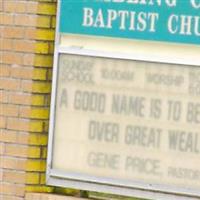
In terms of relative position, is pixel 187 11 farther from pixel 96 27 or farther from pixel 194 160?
pixel 194 160

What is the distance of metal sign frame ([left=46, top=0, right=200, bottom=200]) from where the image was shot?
5.01m

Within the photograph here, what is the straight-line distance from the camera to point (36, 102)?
17.4ft

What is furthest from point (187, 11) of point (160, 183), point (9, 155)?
point (9, 155)

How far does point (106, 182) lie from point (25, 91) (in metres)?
0.83

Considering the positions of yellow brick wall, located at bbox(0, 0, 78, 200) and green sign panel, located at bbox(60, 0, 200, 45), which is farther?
yellow brick wall, located at bbox(0, 0, 78, 200)

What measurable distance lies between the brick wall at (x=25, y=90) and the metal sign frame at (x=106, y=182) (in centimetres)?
9

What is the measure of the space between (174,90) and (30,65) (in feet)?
3.29

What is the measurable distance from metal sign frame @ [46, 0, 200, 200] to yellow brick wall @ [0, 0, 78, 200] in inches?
3.6

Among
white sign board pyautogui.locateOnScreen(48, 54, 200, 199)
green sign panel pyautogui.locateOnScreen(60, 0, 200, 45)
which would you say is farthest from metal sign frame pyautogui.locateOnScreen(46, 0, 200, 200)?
green sign panel pyautogui.locateOnScreen(60, 0, 200, 45)

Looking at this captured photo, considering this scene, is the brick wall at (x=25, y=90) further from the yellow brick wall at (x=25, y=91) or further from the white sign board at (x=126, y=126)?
the white sign board at (x=126, y=126)

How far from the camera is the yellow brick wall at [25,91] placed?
528 centimetres

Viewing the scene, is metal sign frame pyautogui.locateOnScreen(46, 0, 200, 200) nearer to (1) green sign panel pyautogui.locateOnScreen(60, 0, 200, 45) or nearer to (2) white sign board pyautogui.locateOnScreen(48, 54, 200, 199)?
(2) white sign board pyautogui.locateOnScreen(48, 54, 200, 199)

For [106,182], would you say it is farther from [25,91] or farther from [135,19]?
[135,19]

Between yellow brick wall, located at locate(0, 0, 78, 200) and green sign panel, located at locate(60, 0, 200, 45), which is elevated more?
green sign panel, located at locate(60, 0, 200, 45)
